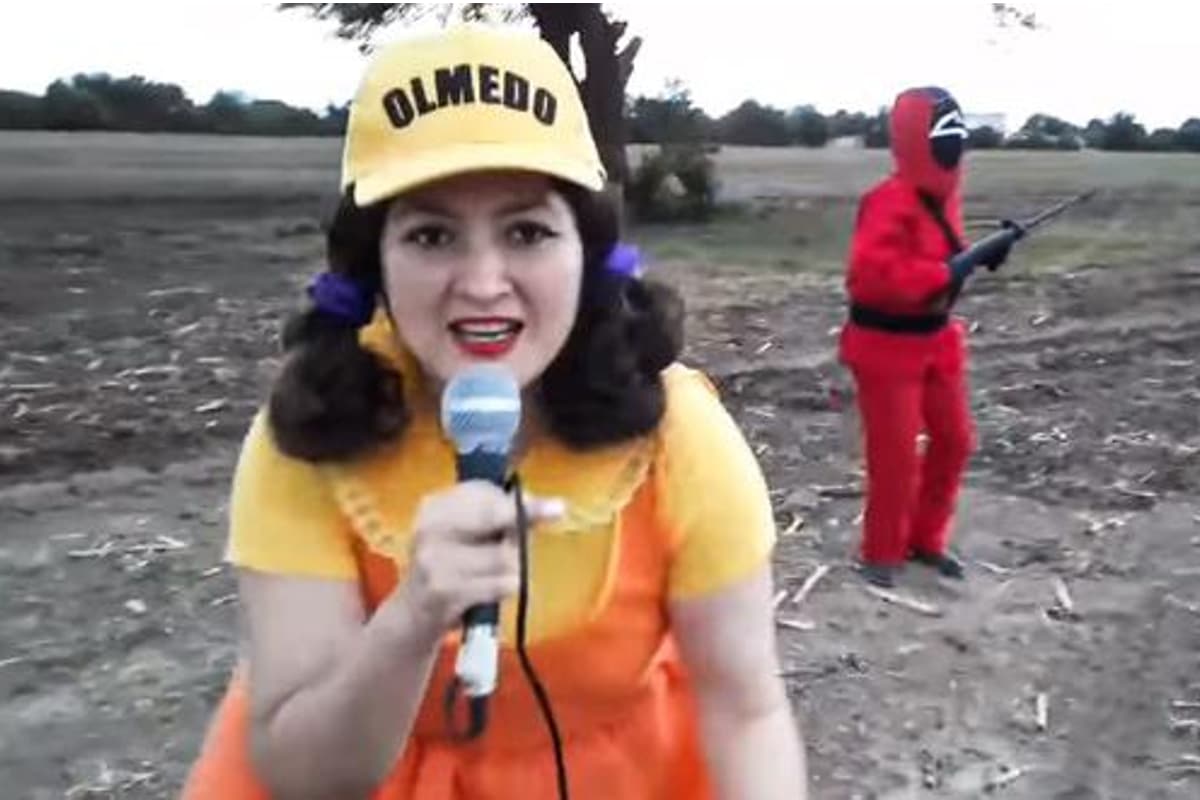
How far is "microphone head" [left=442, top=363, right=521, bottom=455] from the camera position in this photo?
1580mm

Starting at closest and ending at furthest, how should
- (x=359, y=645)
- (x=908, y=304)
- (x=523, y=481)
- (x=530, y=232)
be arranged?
(x=359, y=645), (x=530, y=232), (x=523, y=481), (x=908, y=304)

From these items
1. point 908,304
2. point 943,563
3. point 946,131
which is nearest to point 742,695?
point 908,304

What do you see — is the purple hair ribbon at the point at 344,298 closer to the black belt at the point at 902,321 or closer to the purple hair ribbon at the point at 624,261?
the purple hair ribbon at the point at 624,261

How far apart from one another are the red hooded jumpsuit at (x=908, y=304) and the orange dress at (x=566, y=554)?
126 inches

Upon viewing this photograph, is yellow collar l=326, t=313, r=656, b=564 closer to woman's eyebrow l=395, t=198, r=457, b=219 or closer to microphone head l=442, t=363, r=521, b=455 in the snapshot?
woman's eyebrow l=395, t=198, r=457, b=219

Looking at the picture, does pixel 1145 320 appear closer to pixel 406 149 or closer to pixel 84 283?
pixel 84 283

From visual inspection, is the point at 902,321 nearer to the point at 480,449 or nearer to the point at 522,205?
the point at 522,205

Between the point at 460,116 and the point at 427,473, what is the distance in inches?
16.2

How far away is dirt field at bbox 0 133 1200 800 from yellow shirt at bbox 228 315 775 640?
2.21 metres

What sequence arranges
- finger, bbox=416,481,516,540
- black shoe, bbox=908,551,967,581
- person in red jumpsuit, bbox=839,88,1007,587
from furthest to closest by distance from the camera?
1. black shoe, bbox=908,551,967,581
2. person in red jumpsuit, bbox=839,88,1007,587
3. finger, bbox=416,481,516,540

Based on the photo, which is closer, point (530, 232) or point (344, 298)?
point (530, 232)

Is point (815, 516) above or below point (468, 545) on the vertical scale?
below

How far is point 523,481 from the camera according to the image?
1.97 m

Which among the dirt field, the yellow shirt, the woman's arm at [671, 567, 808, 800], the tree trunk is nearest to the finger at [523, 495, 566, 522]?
the yellow shirt
